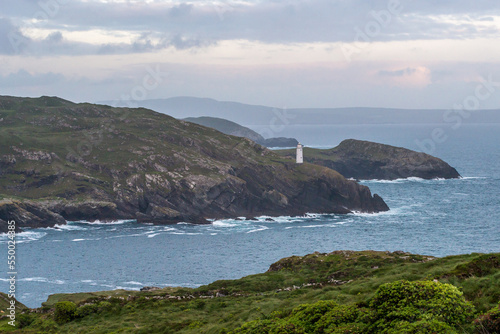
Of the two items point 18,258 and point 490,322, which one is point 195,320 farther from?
point 18,258

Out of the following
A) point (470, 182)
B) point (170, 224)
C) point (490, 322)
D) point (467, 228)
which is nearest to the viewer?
point (490, 322)

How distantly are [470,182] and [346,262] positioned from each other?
Result: 6260 inches

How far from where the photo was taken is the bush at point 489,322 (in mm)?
21047

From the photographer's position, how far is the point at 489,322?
21.3m

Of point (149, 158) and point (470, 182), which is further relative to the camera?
point (470, 182)

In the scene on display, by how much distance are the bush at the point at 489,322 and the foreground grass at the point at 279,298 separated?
0.09 m

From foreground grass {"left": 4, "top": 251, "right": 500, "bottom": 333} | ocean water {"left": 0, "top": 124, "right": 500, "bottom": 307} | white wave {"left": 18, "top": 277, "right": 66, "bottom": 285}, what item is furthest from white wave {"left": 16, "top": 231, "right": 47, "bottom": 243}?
foreground grass {"left": 4, "top": 251, "right": 500, "bottom": 333}

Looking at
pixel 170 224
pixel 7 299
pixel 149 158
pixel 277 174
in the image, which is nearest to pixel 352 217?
pixel 277 174

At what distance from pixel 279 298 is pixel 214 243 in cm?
7693

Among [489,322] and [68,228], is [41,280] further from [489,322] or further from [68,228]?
[489,322]

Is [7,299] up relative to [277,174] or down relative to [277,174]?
down

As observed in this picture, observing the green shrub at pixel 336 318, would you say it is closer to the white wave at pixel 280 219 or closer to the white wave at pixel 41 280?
the white wave at pixel 41 280

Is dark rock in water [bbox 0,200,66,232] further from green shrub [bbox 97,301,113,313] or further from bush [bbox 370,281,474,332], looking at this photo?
bush [bbox 370,281,474,332]

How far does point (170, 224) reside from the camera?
139125mm
